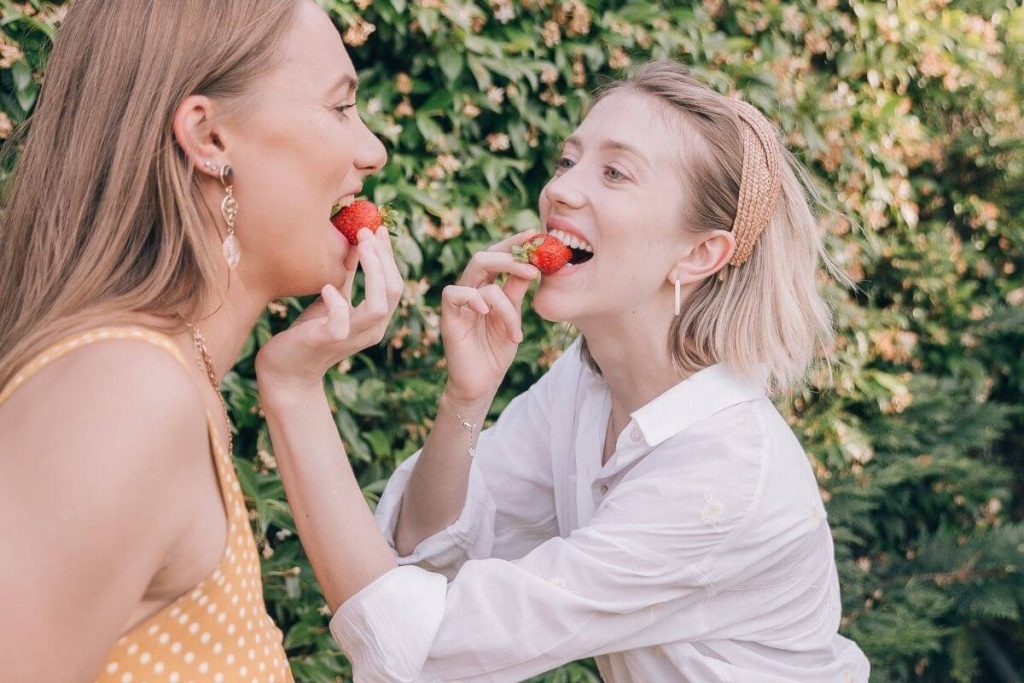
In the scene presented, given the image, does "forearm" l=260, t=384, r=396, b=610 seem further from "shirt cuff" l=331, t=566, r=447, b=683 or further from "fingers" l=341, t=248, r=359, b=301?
"fingers" l=341, t=248, r=359, b=301

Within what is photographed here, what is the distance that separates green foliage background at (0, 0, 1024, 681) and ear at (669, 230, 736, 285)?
793 mm

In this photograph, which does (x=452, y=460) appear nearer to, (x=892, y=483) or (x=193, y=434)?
(x=193, y=434)

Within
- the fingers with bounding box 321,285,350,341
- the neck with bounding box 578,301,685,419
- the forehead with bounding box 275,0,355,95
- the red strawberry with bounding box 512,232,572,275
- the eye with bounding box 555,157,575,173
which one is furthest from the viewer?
the eye with bounding box 555,157,575,173

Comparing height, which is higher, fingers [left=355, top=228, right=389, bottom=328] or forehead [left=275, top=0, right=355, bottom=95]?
forehead [left=275, top=0, right=355, bottom=95]

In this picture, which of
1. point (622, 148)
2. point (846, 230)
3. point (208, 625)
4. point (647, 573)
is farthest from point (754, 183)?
point (846, 230)

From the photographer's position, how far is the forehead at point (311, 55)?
183cm

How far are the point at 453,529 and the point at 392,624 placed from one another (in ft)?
1.61

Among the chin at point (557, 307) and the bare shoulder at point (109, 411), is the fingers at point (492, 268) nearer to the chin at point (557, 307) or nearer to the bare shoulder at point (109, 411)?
the chin at point (557, 307)

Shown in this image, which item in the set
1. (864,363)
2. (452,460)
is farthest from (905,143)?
(452,460)

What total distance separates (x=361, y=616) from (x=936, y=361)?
11.9 feet

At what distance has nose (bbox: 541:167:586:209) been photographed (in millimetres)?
2561

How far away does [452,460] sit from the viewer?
2.56 m

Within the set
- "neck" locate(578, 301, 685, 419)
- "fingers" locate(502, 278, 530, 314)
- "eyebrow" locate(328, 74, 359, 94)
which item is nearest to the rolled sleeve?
"neck" locate(578, 301, 685, 419)

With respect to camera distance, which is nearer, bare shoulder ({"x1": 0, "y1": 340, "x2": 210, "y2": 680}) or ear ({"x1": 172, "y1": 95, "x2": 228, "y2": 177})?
bare shoulder ({"x1": 0, "y1": 340, "x2": 210, "y2": 680})
